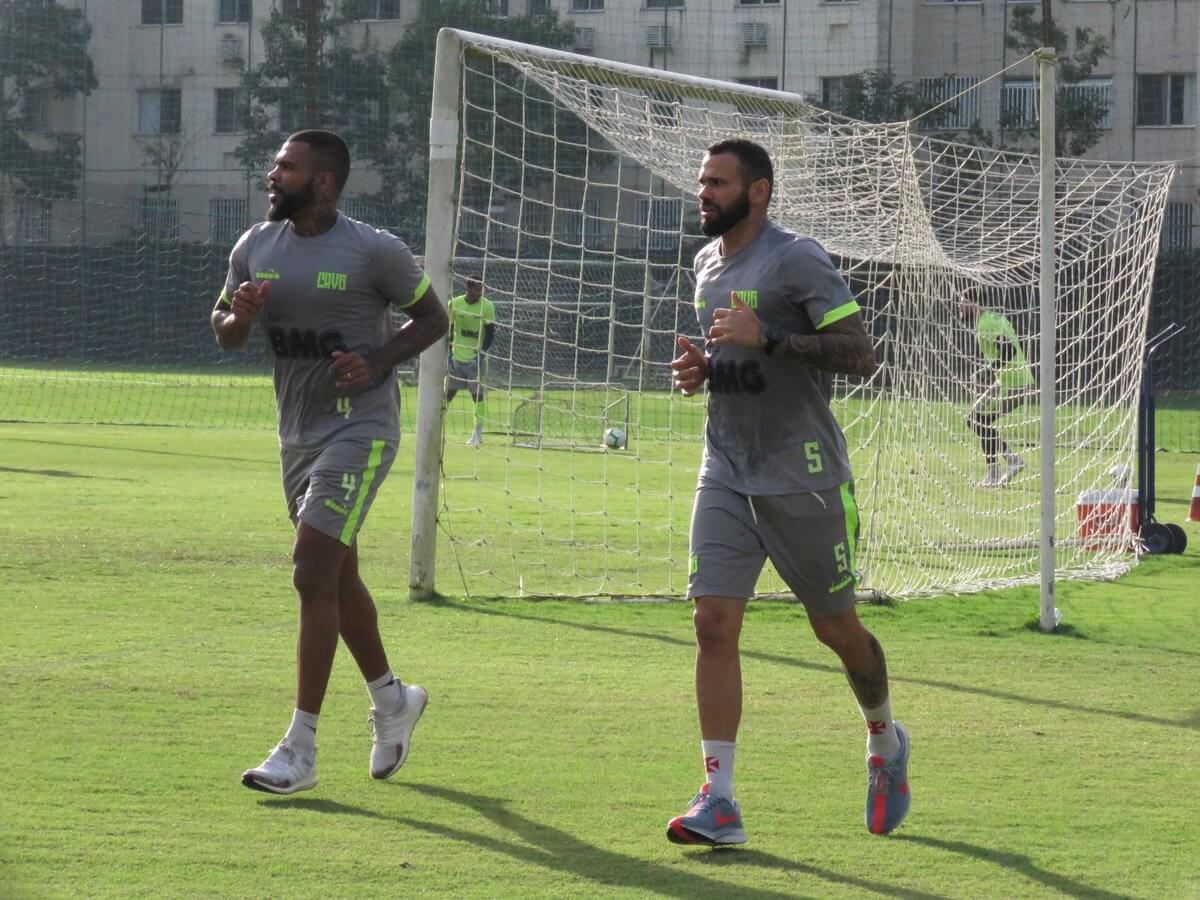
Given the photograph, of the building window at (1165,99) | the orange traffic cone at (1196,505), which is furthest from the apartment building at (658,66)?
the orange traffic cone at (1196,505)

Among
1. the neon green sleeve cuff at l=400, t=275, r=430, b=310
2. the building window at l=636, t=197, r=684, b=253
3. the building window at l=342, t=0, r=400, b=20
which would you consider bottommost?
the neon green sleeve cuff at l=400, t=275, r=430, b=310

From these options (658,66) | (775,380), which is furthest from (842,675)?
(658,66)

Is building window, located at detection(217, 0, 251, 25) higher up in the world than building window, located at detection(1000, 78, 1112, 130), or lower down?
higher up

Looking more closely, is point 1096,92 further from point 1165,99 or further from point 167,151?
point 167,151

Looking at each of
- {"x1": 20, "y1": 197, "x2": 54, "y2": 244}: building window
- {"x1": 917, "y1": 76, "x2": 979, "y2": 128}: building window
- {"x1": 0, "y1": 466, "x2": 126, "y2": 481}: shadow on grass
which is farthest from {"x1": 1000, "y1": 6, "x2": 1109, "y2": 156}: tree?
{"x1": 0, "y1": 466, "x2": 126, "y2": 481}: shadow on grass

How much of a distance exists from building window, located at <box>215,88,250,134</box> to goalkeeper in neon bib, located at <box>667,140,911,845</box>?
40.0 m

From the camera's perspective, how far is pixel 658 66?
40.8 m

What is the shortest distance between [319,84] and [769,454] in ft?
111

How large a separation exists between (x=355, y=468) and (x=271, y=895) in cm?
167

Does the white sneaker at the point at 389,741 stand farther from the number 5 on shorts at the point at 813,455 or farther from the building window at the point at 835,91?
the building window at the point at 835,91

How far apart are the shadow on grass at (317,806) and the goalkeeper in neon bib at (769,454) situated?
1.03 meters

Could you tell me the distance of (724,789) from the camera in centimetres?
513

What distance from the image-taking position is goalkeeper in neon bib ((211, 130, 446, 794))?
573 cm

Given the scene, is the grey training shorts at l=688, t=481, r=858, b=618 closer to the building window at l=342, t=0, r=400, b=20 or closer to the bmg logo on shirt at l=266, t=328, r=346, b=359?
the bmg logo on shirt at l=266, t=328, r=346, b=359
